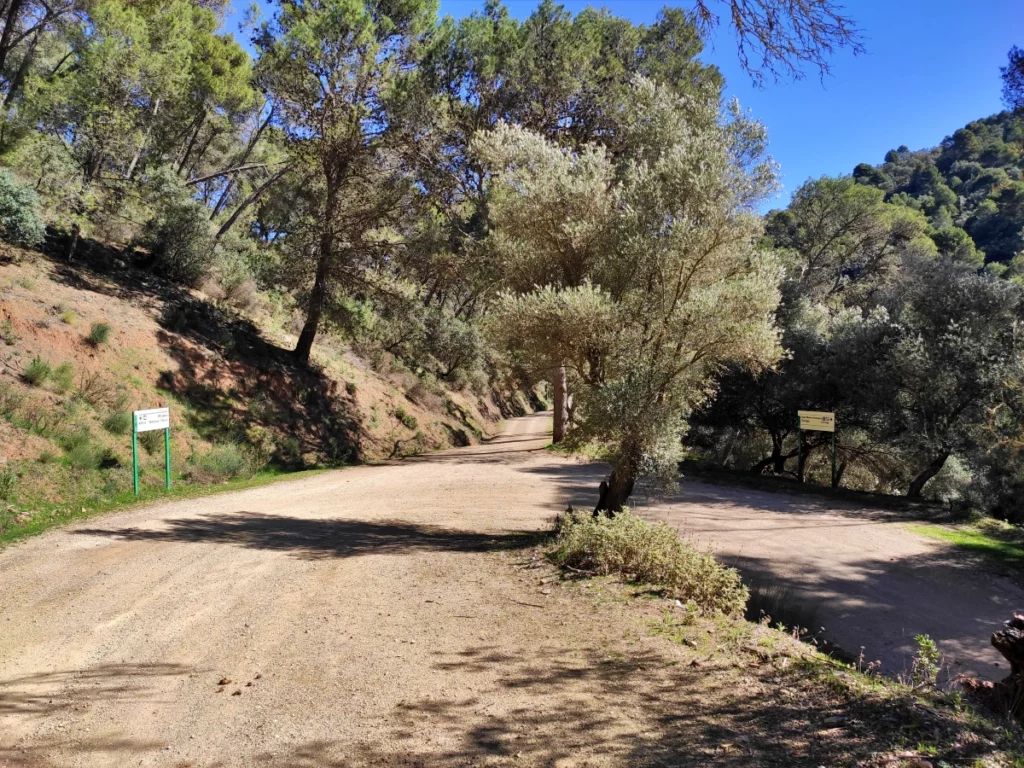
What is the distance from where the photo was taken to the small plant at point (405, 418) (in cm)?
2288

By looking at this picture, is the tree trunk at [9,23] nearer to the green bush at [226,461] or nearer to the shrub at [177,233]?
the shrub at [177,233]

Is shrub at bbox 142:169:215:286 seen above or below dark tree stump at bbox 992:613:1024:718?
above

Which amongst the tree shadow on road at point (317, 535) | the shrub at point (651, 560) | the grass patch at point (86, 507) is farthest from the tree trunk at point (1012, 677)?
the grass patch at point (86, 507)

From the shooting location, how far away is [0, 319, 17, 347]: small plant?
11.8m

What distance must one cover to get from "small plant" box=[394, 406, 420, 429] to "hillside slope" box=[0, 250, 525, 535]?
6 centimetres

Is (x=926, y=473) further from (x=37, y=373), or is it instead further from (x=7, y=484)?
(x=37, y=373)

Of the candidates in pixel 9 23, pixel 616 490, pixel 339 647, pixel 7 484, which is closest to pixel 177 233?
pixel 9 23

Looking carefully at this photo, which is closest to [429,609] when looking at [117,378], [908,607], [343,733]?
[343,733]

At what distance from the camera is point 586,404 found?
27.2 feet

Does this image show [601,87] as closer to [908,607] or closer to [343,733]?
[908,607]

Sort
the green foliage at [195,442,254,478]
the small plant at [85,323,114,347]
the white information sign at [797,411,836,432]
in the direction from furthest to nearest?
the white information sign at [797,411,836,432] < the small plant at [85,323,114,347] < the green foliage at [195,442,254,478]

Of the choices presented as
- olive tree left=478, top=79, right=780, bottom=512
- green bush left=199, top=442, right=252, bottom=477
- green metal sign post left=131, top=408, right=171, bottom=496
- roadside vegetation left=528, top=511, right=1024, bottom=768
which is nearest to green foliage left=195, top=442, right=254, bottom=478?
green bush left=199, top=442, right=252, bottom=477

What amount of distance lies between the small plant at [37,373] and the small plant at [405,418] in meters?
12.1

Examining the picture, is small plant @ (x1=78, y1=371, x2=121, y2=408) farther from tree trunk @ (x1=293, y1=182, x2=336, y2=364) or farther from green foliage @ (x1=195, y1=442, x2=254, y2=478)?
tree trunk @ (x1=293, y1=182, x2=336, y2=364)
